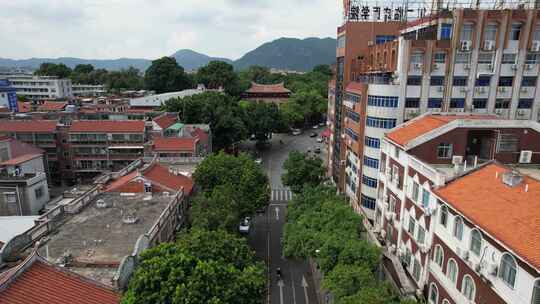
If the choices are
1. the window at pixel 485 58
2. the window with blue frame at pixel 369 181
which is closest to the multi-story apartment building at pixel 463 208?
the window with blue frame at pixel 369 181

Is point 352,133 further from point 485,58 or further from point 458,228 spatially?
point 458,228

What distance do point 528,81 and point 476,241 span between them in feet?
94.4

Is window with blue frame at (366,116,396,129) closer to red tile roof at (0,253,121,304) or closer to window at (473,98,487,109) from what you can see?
window at (473,98,487,109)

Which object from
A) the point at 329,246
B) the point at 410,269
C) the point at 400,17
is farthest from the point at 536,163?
the point at 400,17

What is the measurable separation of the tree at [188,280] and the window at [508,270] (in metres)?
12.7

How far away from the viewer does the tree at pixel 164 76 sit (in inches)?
4754

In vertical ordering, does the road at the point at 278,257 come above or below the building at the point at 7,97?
below

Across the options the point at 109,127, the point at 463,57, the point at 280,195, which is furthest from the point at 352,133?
the point at 109,127

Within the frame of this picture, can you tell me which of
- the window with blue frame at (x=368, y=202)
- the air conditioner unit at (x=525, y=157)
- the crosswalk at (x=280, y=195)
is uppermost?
the air conditioner unit at (x=525, y=157)

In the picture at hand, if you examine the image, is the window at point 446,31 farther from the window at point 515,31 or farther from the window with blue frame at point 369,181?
the window with blue frame at point 369,181

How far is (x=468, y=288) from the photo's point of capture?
20.1 metres

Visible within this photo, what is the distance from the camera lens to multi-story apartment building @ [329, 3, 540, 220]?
1419 inches

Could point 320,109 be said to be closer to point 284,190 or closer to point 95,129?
point 284,190

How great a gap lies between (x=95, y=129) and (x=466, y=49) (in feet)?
182
